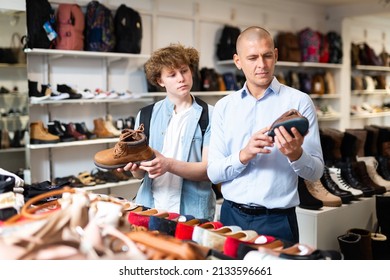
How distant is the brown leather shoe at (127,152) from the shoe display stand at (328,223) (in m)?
1.51

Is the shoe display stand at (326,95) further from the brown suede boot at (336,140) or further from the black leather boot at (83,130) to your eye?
the black leather boot at (83,130)

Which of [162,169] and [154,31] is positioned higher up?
[154,31]

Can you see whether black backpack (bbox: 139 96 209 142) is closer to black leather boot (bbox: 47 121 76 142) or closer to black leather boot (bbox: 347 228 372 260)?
black leather boot (bbox: 347 228 372 260)

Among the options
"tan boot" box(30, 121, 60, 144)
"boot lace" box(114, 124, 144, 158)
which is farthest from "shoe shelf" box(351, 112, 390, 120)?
"boot lace" box(114, 124, 144, 158)

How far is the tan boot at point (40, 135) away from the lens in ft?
13.3

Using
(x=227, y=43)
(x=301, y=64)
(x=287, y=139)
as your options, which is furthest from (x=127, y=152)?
(x=301, y=64)

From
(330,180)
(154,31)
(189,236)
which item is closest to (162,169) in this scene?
(189,236)

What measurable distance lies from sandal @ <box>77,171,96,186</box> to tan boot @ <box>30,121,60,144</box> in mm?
452

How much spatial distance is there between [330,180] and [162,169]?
6.31ft

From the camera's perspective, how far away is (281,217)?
1.91 meters

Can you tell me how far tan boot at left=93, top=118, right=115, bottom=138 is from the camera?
4.54 m

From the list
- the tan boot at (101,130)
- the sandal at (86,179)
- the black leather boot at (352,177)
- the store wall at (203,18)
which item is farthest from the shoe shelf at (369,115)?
the sandal at (86,179)

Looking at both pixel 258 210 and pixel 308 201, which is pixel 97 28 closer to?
pixel 308 201
